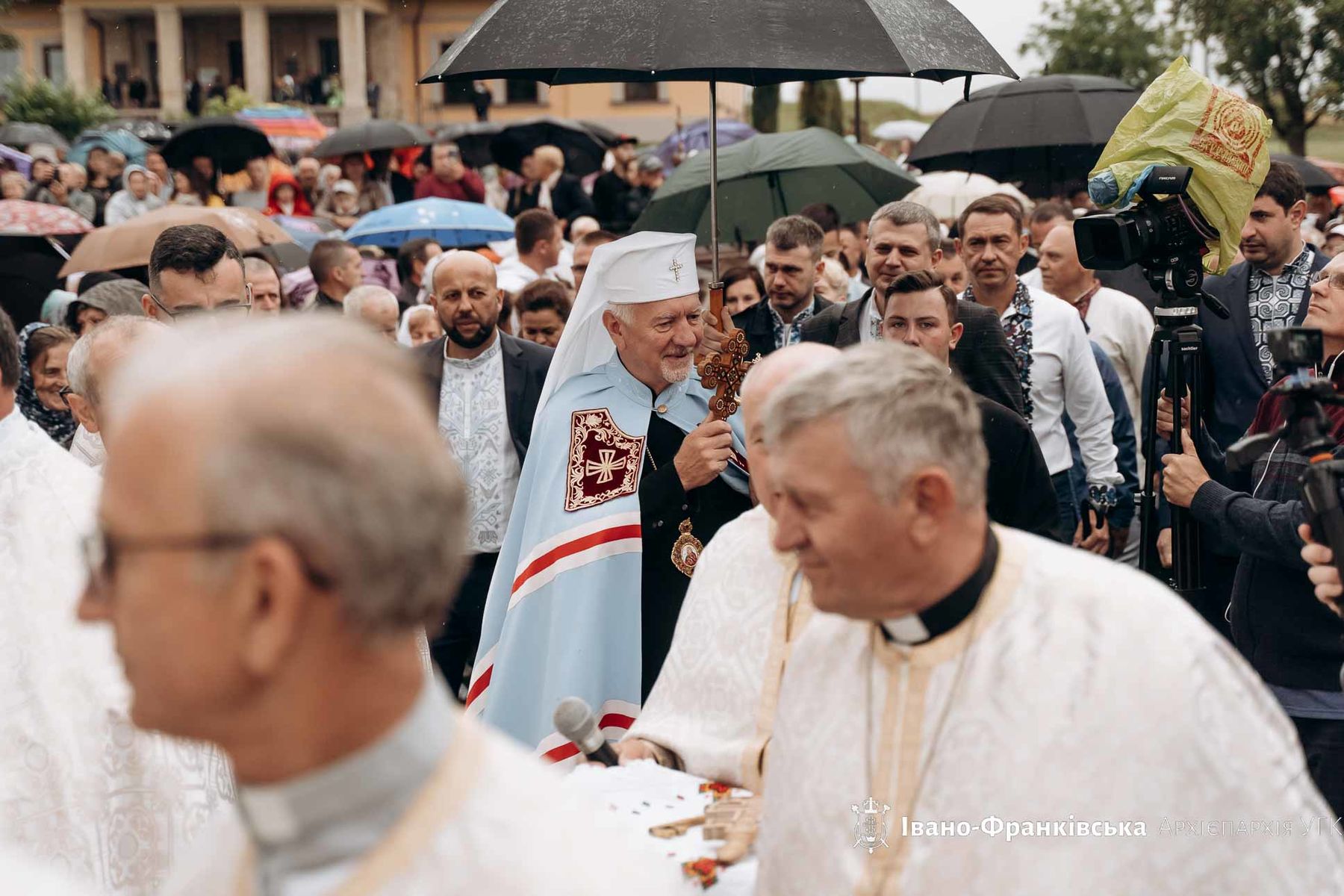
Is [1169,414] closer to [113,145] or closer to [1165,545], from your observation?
[1165,545]

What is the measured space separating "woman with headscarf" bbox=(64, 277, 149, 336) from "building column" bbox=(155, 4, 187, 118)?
4611 cm

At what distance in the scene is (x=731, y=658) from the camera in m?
3.30

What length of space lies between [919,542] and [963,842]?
0.47 meters

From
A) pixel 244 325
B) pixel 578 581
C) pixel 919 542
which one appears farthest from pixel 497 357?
pixel 244 325

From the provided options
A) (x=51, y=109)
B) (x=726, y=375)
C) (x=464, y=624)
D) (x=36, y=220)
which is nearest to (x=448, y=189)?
(x=36, y=220)

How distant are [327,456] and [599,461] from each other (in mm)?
3684

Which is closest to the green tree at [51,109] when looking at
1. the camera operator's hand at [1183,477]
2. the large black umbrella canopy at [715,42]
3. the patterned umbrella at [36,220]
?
the patterned umbrella at [36,220]

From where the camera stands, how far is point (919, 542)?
2311 millimetres

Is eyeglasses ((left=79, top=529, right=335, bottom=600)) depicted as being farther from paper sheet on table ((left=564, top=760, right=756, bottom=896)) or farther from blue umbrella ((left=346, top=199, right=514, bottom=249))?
blue umbrella ((left=346, top=199, right=514, bottom=249))

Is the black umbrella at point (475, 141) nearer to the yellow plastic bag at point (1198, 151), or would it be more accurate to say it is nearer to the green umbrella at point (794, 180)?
the green umbrella at point (794, 180)

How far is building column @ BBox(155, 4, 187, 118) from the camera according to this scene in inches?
2007

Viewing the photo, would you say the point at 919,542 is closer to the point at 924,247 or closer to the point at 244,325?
the point at 244,325

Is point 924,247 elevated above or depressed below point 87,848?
above

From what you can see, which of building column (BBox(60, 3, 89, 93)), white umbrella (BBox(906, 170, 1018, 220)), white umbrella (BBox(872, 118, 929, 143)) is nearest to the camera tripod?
white umbrella (BBox(906, 170, 1018, 220))
